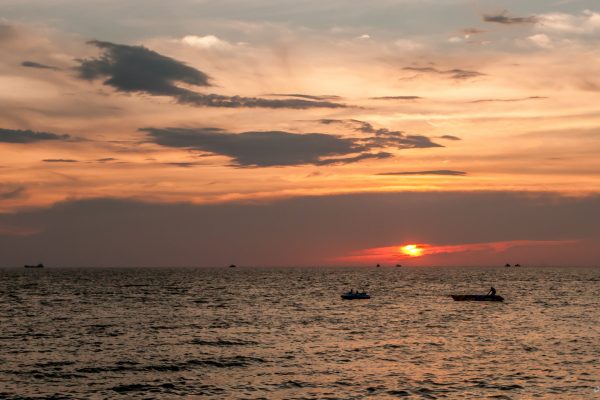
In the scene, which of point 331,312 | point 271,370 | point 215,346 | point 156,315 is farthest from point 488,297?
point 271,370

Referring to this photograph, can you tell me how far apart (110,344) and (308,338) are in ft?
66.2

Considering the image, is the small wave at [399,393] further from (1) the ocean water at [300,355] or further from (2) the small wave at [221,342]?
(2) the small wave at [221,342]

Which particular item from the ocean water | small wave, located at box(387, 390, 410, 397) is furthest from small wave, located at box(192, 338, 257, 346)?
small wave, located at box(387, 390, 410, 397)

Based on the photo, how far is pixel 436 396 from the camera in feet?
136

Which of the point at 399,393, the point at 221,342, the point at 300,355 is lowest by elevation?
the point at 221,342

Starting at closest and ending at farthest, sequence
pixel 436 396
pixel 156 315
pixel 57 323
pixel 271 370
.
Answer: pixel 436 396 → pixel 271 370 → pixel 57 323 → pixel 156 315

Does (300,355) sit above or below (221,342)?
above

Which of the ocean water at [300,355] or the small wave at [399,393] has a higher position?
the small wave at [399,393]

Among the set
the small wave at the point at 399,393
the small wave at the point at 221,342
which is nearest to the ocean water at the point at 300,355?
the small wave at the point at 399,393

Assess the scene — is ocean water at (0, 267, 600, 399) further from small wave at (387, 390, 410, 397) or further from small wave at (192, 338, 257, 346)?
small wave at (192, 338, 257, 346)

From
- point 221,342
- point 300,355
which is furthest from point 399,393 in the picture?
point 221,342

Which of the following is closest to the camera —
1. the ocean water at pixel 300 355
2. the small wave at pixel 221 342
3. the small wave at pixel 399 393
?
the small wave at pixel 399 393

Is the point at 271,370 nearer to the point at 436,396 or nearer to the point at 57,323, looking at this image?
the point at 436,396

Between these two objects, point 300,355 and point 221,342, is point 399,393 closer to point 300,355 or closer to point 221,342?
point 300,355
